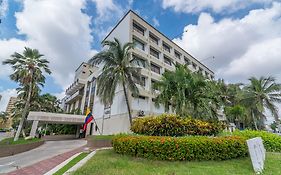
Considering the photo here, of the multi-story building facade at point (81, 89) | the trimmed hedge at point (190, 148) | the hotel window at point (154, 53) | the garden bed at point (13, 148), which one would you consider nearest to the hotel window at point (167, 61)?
the hotel window at point (154, 53)

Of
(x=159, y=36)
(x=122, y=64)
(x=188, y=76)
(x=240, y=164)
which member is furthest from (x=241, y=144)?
(x=159, y=36)

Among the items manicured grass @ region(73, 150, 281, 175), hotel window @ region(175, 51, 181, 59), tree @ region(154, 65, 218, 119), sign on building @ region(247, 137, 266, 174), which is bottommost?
manicured grass @ region(73, 150, 281, 175)

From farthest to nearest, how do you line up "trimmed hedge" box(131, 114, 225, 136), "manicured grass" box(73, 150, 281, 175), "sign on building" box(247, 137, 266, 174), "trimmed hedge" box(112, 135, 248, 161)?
"trimmed hedge" box(131, 114, 225, 136) < "trimmed hedge" box(112, 135, 248, 161) < "sign on building" box(247, 137, 266, 174) < "manicured grass" box(73, 150, 281, 175)

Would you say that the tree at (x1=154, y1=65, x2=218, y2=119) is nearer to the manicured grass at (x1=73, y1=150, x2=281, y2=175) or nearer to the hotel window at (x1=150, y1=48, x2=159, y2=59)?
the manicured grass at (x1=73, y1=150, x2=281, y2=175)

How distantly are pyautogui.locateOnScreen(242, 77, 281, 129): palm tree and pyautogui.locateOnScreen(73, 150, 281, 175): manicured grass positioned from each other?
77.8 ft

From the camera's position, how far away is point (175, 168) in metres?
6.71

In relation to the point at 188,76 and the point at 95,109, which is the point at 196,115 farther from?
the point at 95,109

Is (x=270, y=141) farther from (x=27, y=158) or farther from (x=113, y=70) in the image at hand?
(x=27, y=158)

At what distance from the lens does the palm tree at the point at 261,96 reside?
26.9m

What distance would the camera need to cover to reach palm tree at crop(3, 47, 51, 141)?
65.5 feet

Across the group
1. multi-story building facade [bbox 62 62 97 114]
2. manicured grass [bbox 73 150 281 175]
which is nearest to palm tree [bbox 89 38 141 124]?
manicured grass [bbox 73 150 281 175]

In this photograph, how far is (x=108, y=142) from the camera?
15797 millimetres

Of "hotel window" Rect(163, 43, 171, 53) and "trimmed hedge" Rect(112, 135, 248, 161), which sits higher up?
"hotel window" Rect(163, 43, 171, 53)

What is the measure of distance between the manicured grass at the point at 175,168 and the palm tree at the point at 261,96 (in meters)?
23.7
